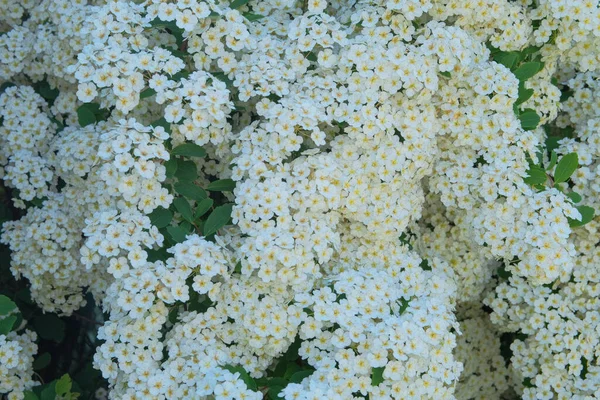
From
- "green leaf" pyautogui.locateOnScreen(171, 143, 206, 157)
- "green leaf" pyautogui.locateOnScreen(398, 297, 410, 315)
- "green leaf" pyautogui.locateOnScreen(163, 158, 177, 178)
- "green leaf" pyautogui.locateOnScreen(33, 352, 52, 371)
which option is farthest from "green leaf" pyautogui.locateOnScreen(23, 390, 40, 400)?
"green leaf" pyautogui.locateOnScreen(398, 297, 410, 315)

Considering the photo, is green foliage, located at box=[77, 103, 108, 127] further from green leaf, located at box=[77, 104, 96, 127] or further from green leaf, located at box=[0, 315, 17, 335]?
green leaf, located at box=[0, 315, 17, 335]

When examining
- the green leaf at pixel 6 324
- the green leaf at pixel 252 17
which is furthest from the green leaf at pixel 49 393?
the green leaf at pixel 252 17

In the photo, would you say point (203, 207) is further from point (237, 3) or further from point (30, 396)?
point (30, 396)

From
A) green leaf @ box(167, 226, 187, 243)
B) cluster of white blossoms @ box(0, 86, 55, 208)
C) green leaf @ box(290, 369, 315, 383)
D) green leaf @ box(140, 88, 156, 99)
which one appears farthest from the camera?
cluster of white blossoms @ box(0, 86, 55, 208)

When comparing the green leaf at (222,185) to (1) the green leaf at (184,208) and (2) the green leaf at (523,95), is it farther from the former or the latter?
(2) the green leaf at (523,95)

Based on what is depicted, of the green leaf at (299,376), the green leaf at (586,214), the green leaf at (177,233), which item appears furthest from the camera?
the green leaf at (586,214)

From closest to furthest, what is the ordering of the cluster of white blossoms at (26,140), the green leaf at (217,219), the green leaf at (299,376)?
the green leaf at (299,376) → the green leaf at (217,219) → the cluster of white blossoms at (26,140)
